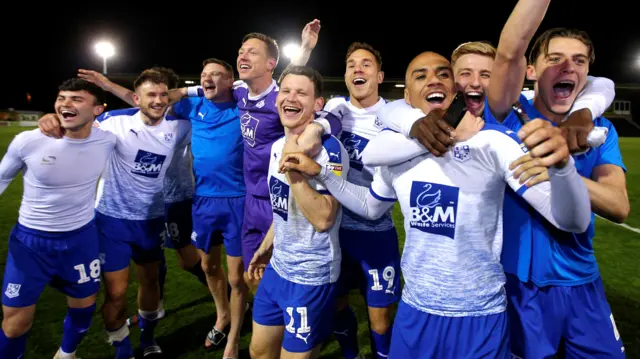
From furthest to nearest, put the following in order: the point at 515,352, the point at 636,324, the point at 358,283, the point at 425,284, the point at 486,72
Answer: the point at 636,324, the point at 358,283, the point at 486,72, the point at 515,352, the point at 425,284

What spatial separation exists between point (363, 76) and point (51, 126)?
2.29m

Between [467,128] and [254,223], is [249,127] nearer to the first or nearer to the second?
[254,223]

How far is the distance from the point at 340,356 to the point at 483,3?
47.3 metres

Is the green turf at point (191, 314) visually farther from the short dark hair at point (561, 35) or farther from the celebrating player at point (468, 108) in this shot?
the short dark hair at point (561, 35)

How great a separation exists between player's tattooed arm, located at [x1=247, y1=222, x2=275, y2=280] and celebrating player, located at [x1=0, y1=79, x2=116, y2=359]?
121 cm

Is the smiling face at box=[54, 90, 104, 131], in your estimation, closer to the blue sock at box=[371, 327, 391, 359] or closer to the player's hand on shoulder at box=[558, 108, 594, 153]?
the blue sock at box=[371, 327, 391, 359]

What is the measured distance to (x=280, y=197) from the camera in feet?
8.98

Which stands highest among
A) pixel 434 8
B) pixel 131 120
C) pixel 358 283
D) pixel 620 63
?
pixel 434 8

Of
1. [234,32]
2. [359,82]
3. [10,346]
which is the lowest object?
[10,346]

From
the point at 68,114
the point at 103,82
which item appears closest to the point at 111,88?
the point at 103,82

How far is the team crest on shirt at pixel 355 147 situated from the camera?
3.38m

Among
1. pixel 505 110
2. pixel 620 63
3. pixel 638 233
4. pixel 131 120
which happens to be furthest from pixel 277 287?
pixel 620 63

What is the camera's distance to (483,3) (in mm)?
44219

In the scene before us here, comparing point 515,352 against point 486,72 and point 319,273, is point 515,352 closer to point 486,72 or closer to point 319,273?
point 319,273
